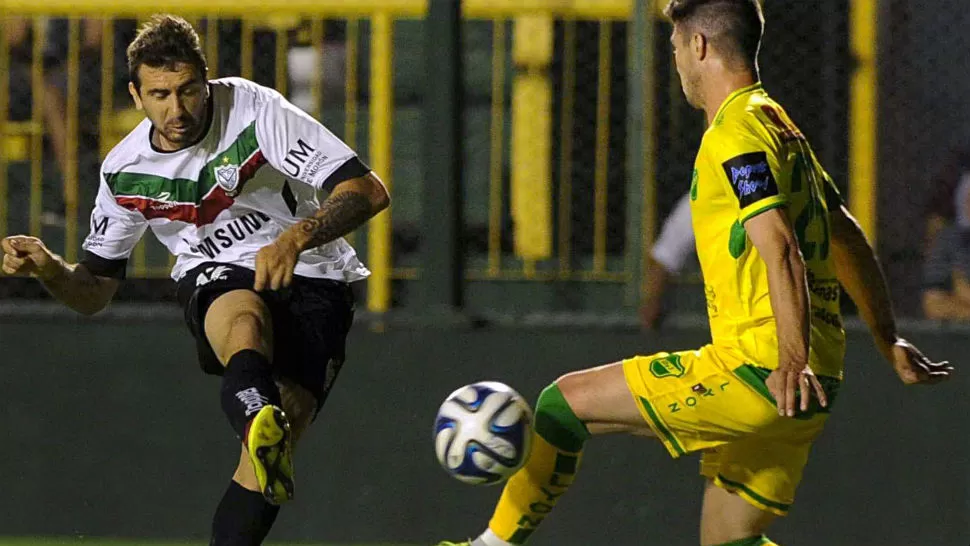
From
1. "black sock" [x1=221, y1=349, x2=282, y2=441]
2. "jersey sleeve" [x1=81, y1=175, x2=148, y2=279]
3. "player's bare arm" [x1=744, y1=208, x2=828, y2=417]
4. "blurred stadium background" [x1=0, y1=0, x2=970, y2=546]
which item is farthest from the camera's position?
"blurred stadium background" [x1=0, y1=0, x2=970, y2=546]

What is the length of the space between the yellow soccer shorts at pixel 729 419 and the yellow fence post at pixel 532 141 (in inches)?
121

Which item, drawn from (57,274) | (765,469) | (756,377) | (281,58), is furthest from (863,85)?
(57,274)

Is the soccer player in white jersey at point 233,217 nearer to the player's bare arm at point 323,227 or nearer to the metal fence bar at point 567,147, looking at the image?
the player's bare arm at point 323,227

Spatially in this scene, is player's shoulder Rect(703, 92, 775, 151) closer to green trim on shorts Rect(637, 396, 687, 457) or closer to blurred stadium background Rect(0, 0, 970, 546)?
green trim on shorts Rect(637, 396, 687, 457)

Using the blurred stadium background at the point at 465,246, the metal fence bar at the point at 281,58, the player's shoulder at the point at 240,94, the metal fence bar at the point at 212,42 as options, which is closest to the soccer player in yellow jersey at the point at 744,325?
the player's shoulder at the point at 240,94

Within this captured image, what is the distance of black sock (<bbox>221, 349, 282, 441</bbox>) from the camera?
4.89 metres

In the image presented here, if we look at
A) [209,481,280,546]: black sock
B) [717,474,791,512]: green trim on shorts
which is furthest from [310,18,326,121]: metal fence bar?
[717,474,791,512]: green trim on shorts

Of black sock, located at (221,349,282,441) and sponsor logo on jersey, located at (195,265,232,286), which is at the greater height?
sponsor logo on jersey, located at (195,265,232,286)

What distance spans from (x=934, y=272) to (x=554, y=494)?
314 cm

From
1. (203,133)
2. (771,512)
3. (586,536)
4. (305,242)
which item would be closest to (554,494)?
(771,512)

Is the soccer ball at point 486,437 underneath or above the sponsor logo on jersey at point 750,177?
underneath

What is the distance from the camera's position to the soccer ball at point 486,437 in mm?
5242

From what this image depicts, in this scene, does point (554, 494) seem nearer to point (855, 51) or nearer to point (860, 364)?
point (860, 364)

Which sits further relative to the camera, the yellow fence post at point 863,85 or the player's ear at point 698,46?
the yellow fence post at point 863,85
